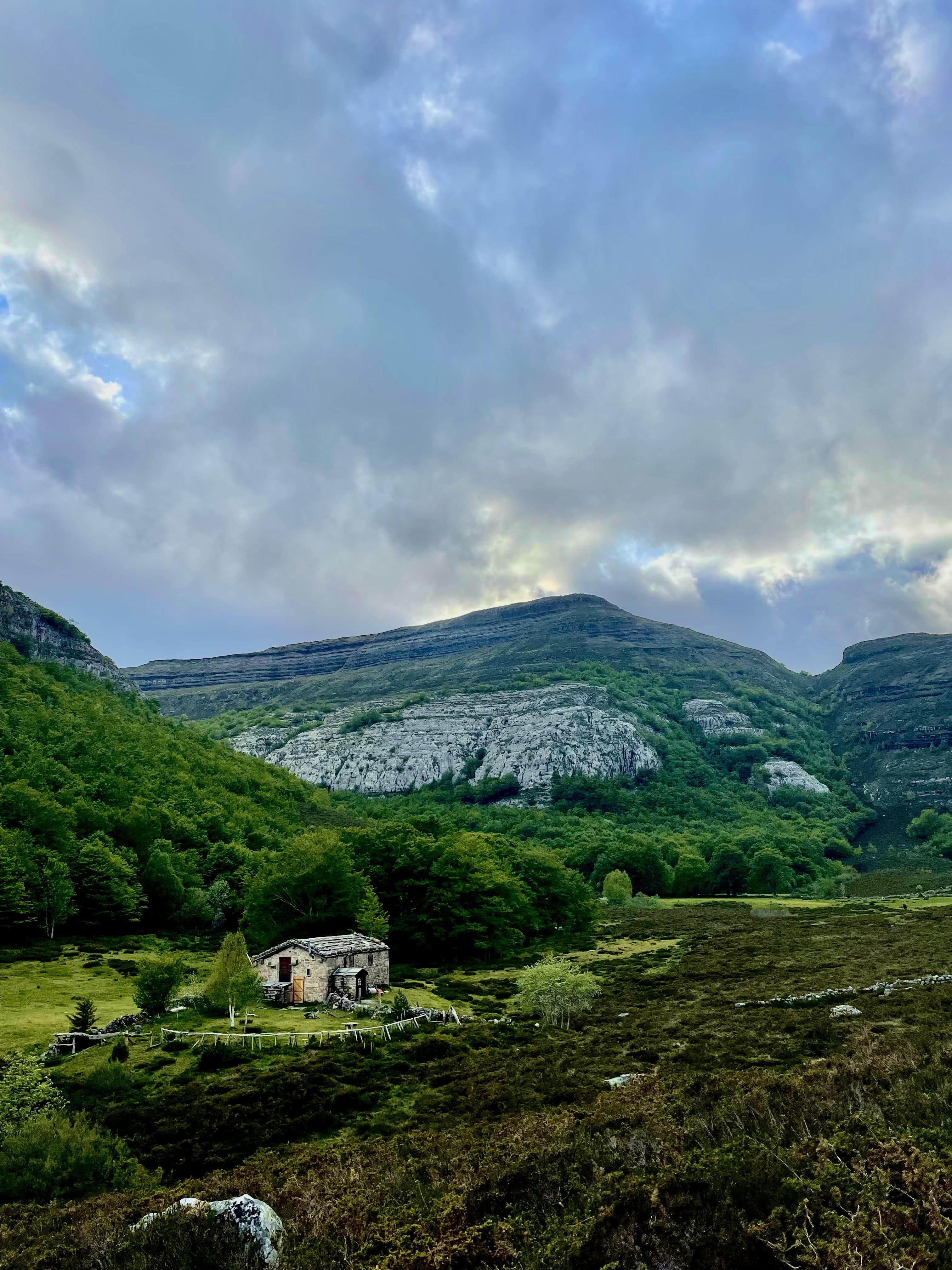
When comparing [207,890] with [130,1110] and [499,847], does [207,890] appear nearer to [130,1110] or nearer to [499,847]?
[499,847]

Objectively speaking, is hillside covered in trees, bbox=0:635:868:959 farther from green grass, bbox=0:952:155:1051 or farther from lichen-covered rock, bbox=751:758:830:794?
lichen-covered rock, bbox=751:758:830:794

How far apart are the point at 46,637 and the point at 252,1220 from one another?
529 ft

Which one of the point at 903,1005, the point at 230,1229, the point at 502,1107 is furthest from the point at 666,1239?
the point at 903,1005

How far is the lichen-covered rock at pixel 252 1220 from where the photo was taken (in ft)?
30.4

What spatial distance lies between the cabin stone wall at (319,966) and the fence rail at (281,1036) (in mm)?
7441

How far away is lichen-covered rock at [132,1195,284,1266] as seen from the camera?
9.27m

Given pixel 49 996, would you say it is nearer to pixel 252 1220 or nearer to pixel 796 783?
pixel 252 1220

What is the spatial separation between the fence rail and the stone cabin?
732 centimetres

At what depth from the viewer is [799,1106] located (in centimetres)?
1193

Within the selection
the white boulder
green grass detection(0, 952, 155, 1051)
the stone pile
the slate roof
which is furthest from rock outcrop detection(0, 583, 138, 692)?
the white boulder

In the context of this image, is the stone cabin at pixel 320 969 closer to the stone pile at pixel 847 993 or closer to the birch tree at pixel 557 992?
the birch tree at pixel 557 992

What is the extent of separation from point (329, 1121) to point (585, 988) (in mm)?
17845

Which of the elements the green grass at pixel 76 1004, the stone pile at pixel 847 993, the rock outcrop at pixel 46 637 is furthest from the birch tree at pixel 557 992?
the rock outcrop at pixel 46 637

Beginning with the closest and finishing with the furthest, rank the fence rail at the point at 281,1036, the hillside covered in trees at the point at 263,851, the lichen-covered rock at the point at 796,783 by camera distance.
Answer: the fence rail at the point at 281,1036 → the hillside covered in trees at the point at 263,851 → the lichen-covered rock at the point at 796,783
